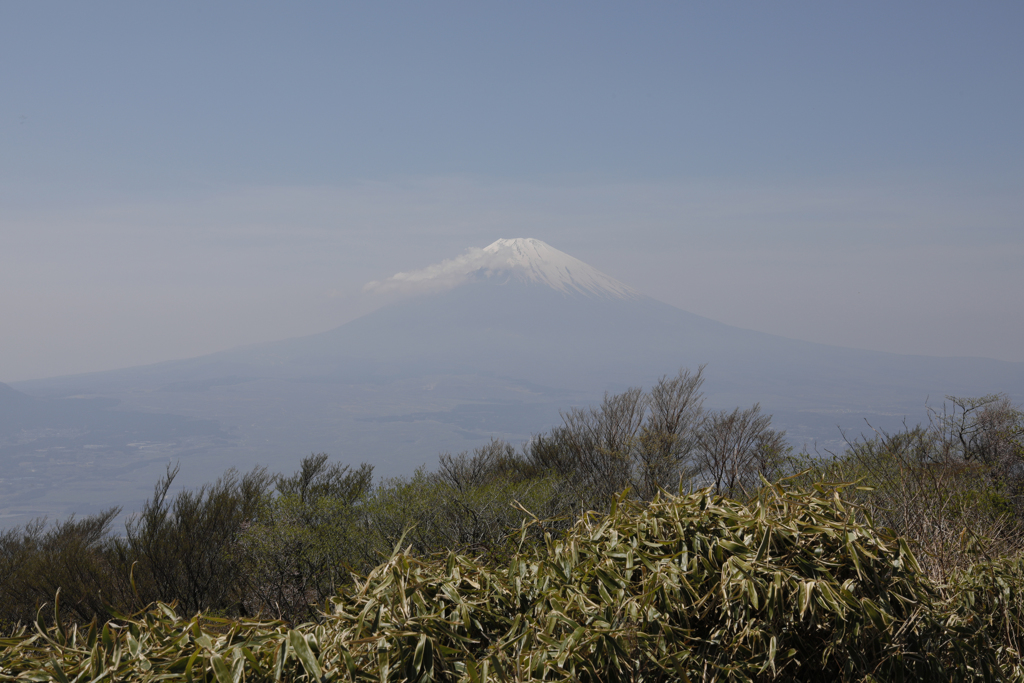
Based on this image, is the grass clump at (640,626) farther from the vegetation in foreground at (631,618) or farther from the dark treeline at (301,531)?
the dark treeline at (301,531)

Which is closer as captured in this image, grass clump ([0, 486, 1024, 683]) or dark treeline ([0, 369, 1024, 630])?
grass clump ([0, 486, 1024, 683])

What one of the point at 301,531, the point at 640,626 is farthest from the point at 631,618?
the point at 301,531

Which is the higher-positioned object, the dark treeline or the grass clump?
the grass clump

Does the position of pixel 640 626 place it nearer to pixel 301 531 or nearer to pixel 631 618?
pixel 631 618

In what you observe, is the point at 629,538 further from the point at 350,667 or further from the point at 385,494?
the point at 385,494

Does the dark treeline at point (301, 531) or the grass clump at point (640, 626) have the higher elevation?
the grass clump at point (640, 626)

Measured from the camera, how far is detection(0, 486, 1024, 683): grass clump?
6.37 feet

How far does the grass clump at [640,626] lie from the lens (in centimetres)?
194

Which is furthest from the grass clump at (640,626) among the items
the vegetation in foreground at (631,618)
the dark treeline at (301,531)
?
the dark treeline at (301,531)

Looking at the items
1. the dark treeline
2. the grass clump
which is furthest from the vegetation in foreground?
the dark treeline

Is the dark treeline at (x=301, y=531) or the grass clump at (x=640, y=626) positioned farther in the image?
the dark treeline at (x=301, y=531)

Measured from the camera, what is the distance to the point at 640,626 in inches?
79.7

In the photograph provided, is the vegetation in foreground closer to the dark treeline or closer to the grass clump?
the grass clump

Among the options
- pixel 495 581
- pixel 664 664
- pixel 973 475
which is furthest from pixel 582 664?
pixel 973 475
